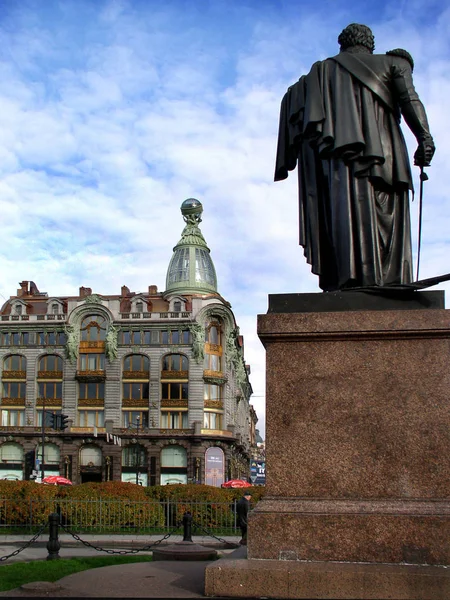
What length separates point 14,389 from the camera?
65.0 metres

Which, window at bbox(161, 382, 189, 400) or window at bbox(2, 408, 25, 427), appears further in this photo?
window at bbox(2, 408, 25, 427)

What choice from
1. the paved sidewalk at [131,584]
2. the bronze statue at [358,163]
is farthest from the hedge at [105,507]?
the bronze statue at [358,163]

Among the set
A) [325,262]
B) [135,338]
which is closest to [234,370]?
[135,338]

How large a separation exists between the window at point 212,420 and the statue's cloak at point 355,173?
56.8 m

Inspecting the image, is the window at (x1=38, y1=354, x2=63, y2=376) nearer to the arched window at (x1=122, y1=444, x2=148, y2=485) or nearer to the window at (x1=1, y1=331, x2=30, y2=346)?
the window at (x1=1, y1=331, x2=30, y2=346)

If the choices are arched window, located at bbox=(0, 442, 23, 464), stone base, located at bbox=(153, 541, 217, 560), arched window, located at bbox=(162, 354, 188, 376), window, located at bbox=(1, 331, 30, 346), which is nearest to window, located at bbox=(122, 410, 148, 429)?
arched window, located at bbox=(162, 354, 188, 376)

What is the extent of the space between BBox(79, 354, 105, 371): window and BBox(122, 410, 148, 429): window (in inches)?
183

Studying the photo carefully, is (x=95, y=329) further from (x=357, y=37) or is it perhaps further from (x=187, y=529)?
(x=357, y=37)

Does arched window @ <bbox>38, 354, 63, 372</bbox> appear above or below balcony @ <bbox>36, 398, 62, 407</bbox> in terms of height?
above

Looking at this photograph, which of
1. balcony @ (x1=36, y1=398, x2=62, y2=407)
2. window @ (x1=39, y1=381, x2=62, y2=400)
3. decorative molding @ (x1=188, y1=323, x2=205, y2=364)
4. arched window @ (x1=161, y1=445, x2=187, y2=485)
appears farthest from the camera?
window @ (x1=39, y1=381, x2=62, y2=400)

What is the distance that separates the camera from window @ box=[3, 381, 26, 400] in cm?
6481

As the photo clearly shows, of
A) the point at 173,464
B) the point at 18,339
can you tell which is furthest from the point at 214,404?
the point at 18,339

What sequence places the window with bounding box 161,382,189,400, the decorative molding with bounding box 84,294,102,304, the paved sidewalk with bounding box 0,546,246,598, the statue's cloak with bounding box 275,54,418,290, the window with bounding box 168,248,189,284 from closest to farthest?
the paved sidewalk with bounding box 0,546,246,598, the statue's cloak with bounding box 275,54,418,290, the window with bounding box 161,382,189,400, the decorative molding with bounding box 84,294,102,304, the window with bounding box 168,248,189,284

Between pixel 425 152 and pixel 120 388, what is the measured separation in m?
58.4
